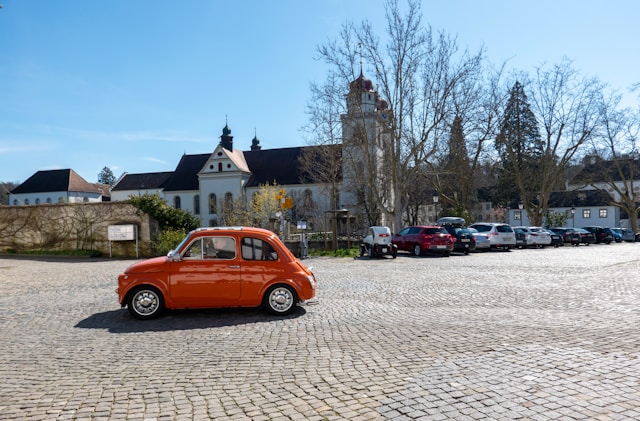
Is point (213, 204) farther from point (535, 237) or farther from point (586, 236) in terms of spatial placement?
point (586, 236)

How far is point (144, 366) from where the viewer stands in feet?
18.8

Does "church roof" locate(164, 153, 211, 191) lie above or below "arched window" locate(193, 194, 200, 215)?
above

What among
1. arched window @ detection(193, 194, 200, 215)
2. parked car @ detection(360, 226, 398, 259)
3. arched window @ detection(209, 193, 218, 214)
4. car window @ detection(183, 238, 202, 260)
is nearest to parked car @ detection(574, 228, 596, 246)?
parked car @ detection(360, 226, 398, 259)

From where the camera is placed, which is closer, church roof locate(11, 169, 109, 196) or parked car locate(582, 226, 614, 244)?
parked car locate(582, 226, 614, 244)

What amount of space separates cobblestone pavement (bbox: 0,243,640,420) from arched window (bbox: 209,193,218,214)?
5720 cm

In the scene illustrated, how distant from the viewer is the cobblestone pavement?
432cm

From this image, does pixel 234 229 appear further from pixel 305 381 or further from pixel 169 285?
pixel 305 381

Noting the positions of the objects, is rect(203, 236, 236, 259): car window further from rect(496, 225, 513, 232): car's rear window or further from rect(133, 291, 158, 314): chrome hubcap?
rect(496, 225, 513, 232): car's rear window

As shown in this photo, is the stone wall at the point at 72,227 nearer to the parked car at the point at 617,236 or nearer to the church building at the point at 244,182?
the church building at the point at 244,182

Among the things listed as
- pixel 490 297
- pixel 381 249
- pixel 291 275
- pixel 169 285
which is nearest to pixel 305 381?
pixel 291 275

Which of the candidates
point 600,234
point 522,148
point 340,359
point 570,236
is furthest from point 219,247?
point 522,148

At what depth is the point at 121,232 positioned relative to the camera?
79.9ft

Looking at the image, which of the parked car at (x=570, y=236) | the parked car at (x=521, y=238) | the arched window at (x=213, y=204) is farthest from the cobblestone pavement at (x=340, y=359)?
the arched window at (x=213, y=204)

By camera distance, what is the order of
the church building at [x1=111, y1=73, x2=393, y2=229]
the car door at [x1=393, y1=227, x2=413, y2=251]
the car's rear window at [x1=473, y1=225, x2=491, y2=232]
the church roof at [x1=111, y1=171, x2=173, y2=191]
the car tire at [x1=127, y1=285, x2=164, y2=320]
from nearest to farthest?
the car tire at [x1=127, y1=285, x2=164, y2=320] < the car door at [x1=393, y1=227, x2=413, y2=251] < the car's rear window at [x1=473, y1=225, x2=491, y2=232] < the church building at [x1=111, y1=73, x2=393, y2=229] < the church roof at [x1=111, y1=171, x2=173, y2=191]
